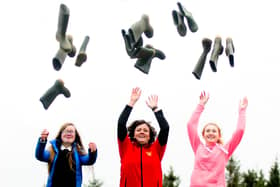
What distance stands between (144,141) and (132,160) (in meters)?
0.38

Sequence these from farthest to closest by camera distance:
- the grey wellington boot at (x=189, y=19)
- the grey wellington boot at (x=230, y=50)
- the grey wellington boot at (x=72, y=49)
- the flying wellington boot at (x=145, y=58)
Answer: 1. the grey wellington boot at (x=189, y=19)
2. the grey wellington boot at (x=230, y=50)
3. the grey wellington boot at (x=72, y=49)
4. the flying wellington boot at (x=145, y=58)

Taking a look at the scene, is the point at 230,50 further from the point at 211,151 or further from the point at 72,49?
the point at 72,49

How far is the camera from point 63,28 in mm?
11172

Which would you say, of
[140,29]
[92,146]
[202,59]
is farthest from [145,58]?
[92,146]

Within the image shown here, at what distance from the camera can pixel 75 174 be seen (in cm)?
918

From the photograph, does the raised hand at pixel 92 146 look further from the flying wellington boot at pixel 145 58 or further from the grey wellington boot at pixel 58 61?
the flying wellington boot at pixel 145 58

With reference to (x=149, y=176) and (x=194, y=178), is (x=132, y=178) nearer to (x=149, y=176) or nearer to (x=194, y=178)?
(x=149, y=176)

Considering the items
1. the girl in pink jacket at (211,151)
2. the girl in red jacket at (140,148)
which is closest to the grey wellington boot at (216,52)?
the girl in pink jacket at (211,151)

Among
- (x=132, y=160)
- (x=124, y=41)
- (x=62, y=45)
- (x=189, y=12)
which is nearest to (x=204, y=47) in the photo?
(x=189, y=12)

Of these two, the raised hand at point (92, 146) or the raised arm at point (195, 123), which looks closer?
the raised hand at point (92, 146)

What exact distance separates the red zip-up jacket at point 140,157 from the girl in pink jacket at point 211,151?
546 mm

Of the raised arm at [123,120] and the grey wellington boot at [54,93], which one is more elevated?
the grey wellington boot at [54,93]

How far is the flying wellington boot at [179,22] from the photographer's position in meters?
12.0

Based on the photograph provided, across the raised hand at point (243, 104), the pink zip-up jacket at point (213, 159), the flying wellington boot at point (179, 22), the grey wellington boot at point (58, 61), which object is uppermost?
the flying wellington boot at point (179, 22)
